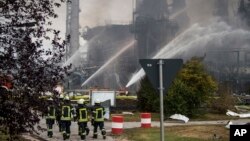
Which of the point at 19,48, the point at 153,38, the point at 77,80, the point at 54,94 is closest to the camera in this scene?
the point at 19,48

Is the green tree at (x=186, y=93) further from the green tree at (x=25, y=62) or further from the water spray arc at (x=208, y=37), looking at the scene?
the water spray arc at (x=208, y=37)

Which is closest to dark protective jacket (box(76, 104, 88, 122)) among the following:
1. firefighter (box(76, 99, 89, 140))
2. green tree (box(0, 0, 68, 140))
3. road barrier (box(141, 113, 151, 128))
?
firefighter (box(76, 99, 89, 140))

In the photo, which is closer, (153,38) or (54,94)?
(54,94)

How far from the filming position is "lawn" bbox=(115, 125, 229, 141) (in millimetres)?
19644

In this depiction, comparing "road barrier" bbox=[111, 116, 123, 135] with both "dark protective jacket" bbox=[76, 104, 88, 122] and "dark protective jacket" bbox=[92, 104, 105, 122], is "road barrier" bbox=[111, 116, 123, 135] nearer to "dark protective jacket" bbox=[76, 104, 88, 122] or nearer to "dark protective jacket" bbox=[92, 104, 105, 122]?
"dark protective jacket" bbox=[92, 104, 105, 122]

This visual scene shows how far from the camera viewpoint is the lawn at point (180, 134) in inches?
773

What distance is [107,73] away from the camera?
95625 millimetres

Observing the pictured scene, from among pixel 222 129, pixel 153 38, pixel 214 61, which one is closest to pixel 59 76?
pixel 222 129

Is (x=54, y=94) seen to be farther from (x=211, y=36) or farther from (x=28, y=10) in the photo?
(x=211, y=36)

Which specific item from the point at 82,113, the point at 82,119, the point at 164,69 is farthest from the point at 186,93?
the point at 164,69

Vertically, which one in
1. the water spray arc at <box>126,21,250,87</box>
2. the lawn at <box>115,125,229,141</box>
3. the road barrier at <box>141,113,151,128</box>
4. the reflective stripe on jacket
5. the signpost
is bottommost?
the lawn at <box>115,125,229,141</box>

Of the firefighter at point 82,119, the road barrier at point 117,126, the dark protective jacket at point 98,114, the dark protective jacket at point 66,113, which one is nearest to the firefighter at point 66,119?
the dark protective jacket at point 66,113

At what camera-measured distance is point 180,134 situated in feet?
69.2

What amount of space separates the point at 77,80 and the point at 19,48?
55657mm
